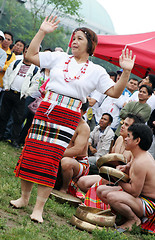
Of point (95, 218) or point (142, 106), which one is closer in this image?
point (95, 218)

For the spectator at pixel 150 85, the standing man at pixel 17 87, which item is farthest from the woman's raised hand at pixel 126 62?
the standing man at pixel 17 87

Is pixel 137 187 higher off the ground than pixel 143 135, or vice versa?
pixel 143 135

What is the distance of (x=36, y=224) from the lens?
336cm

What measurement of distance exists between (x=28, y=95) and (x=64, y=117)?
391 cm

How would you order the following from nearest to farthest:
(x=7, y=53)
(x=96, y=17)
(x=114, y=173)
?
(x=114, y=173) < (x=7, y=53) < (x=96, y=17)

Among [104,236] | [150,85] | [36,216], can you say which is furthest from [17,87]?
[104,236]

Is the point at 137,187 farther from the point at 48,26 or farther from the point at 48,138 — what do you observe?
the point at 48,26

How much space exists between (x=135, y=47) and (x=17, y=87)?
8.24 ft

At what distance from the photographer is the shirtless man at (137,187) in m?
4.26

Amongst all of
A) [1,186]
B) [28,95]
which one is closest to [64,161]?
[1,186]

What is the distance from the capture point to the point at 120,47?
776cm

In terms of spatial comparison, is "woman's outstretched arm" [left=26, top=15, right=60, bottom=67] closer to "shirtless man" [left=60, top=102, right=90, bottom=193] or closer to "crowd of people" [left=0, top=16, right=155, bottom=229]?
"crowd of people" [left=0, top=16, right=155, bottom=229]

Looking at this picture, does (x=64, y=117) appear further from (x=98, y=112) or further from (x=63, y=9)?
(x=63, y=9)

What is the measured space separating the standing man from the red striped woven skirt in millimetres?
3754
